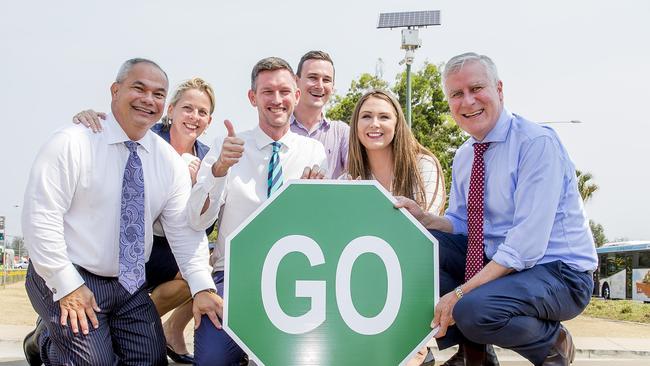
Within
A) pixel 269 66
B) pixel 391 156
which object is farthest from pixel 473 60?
pixel 269 66

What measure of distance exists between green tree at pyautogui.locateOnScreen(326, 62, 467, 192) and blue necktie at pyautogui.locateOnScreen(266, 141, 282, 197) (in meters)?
17.1

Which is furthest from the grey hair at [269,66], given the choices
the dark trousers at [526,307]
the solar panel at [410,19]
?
the solar panel at [410,19]

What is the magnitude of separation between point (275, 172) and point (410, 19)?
1653 centimetres

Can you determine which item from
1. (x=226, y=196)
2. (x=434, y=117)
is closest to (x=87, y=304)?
(x=226, y=196)

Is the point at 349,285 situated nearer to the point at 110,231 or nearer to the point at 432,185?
the point at 110,231

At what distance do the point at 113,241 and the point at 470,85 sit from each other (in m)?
2.20

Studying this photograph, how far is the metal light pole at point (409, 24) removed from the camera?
17422 millimetres

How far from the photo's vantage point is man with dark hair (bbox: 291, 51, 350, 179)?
5.43 m

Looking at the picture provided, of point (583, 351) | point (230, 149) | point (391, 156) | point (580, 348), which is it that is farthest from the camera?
point (580, 348)

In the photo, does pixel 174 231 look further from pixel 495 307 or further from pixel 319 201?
pixel 495 307

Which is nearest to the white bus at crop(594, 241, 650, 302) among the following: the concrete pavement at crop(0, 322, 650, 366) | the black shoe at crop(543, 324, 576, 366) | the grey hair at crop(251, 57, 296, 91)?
the concrete pavement at crop(0, 322, 650, 366)

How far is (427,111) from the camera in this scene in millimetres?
22594

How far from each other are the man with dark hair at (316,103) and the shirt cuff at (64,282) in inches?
98.1

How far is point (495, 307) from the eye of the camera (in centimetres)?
313
